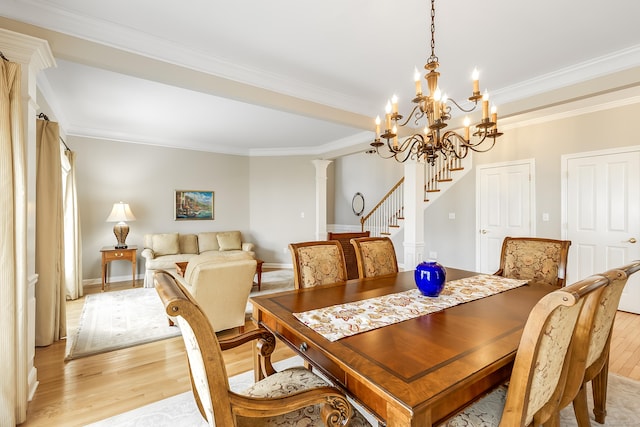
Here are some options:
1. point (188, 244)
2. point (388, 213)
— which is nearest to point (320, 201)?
point (388, 213)

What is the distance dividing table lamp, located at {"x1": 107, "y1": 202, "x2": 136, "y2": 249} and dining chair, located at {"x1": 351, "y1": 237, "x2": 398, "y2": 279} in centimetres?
419

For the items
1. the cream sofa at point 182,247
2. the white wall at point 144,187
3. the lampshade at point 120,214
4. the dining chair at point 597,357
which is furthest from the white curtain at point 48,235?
the dining chair at point 597,357

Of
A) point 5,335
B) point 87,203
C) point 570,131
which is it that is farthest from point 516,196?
point 87,203

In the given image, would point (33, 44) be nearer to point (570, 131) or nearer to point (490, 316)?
point (490, 316)

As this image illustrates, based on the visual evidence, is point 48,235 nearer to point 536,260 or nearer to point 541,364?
point 541,364

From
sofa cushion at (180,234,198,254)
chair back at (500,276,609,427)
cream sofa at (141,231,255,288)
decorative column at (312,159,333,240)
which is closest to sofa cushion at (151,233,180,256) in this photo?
cream sofa at (141,231,255,288)

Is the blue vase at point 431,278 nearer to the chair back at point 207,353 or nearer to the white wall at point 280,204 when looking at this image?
the chair back at point 207,353

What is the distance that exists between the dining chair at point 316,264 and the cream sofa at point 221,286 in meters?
0.83

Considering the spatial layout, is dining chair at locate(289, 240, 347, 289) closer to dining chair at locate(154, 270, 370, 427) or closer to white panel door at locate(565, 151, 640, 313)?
dining chair at locate(154, 270, 370, 427)

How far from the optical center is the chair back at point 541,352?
2.97 ft

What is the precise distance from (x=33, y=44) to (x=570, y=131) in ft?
18.1

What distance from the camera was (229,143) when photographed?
19.6ft

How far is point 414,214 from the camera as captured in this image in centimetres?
415

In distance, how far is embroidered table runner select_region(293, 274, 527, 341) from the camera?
1318 mm
